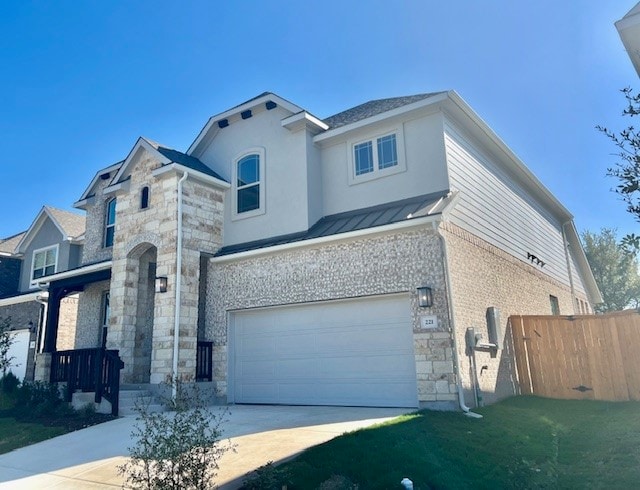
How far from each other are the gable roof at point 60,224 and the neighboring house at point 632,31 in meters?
19.2

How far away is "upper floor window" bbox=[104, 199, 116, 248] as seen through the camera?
16156 millimetres

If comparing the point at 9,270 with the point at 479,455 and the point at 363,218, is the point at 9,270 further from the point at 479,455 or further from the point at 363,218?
the point at 479,455

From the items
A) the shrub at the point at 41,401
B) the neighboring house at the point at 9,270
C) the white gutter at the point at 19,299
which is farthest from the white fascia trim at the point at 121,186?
the neighboring house at the point at 9,270

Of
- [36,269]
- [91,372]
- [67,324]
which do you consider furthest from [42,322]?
[91,372]

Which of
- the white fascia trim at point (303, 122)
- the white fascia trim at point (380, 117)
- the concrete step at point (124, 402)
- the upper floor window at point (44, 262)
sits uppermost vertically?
the white fascia trim at point (303, 122)

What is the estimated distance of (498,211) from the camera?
46.2 feet

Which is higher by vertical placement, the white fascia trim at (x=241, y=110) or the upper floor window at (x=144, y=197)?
the white fascia trim at (x=241, y=110)

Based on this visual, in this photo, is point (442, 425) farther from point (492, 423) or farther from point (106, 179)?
point (106, 179)

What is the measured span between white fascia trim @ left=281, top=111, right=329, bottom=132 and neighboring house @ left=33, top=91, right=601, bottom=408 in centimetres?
4

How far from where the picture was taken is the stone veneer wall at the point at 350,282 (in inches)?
363

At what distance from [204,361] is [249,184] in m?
4.95

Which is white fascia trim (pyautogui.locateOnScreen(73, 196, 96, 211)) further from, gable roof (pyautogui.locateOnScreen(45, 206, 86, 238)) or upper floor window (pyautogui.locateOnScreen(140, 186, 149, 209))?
upper floor window (pyautogui.locateOnScreen(140, 186, 149, 209))

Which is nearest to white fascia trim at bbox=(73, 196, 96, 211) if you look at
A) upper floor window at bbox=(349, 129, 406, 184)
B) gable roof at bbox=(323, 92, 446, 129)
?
gable roof at bbox=(323, 92, 446, 129)

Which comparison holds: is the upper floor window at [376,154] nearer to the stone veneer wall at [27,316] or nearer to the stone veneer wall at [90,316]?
the stone veneer wall at [90,316]
